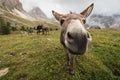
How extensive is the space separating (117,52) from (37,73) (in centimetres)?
1049

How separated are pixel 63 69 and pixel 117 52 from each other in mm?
9071

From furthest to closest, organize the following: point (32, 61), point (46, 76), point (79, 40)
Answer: point (32, 61) < point (46, 76) < point (79, 40)

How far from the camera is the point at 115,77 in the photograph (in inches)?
680

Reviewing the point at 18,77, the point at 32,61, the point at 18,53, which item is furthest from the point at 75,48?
the point at 18,53

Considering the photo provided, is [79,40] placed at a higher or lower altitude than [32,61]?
higher

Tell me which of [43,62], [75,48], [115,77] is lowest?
[115,77]

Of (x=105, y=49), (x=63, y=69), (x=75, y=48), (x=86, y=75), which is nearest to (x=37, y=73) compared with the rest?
(x=63, y=69)

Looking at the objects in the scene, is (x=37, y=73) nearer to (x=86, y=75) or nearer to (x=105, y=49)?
(x=86, y=75)

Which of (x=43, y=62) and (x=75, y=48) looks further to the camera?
(x=43, y=62)

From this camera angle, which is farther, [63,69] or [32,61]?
[32,61]

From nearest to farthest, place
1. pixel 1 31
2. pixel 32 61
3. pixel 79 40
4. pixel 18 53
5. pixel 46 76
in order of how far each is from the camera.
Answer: pixel 79 40
pixel 46 76
pixel 32 61
pixel 18 53
pixel 1 31

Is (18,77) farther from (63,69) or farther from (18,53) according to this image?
(18,53)

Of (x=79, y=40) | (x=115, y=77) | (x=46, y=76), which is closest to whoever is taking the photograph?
(x=79, y=40)

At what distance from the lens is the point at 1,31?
6322 centimetres
